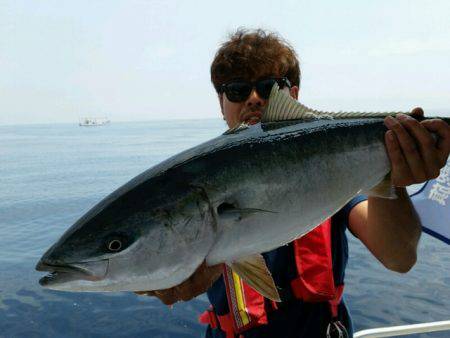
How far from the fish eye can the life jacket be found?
141 centimetres

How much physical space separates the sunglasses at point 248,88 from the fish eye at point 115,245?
7.67ft

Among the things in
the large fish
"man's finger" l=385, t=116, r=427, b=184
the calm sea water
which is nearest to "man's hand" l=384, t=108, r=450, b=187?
"man's finger" l=385, t=116, r=427, b=184

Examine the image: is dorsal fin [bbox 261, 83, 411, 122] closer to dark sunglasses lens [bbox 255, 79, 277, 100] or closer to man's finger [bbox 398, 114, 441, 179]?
man's finger [bbox 398, 114, 441, 179]

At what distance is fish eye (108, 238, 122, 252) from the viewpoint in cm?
223

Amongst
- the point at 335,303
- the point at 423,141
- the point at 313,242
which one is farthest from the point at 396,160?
the point at 335,303

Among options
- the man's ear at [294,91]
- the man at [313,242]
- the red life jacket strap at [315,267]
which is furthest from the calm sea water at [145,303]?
the man's ear at [294,91]

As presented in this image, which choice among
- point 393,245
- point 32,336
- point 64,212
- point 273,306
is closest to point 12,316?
point 32,336

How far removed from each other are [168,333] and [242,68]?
738 cm

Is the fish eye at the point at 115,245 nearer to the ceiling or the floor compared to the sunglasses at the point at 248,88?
nearer to the floor

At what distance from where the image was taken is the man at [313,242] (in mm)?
2803

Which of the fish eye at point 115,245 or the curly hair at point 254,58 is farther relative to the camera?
the curly hair at point 254,58

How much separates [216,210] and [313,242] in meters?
1.60

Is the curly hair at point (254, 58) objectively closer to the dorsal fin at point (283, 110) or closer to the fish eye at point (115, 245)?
the dorsal fin at point (283, 110)

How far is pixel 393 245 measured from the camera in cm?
338
